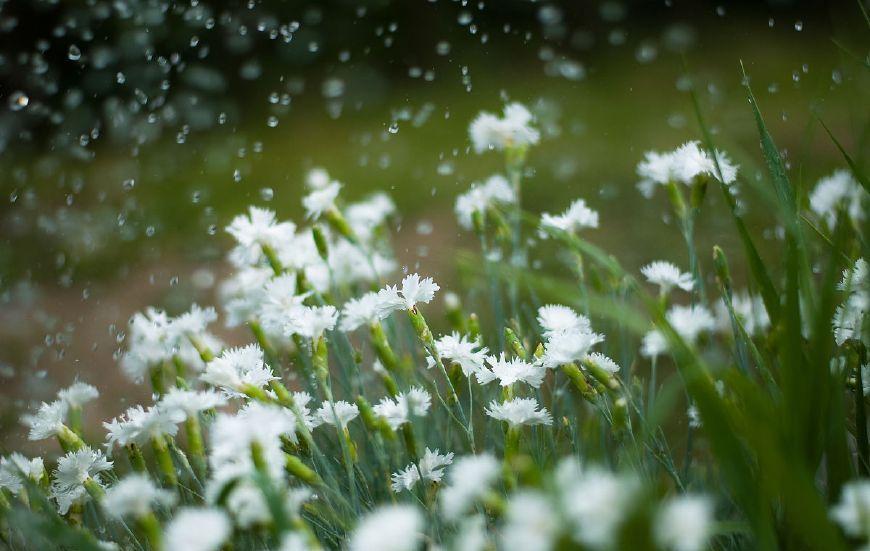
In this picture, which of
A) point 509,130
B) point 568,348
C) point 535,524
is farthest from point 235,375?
point 509,130

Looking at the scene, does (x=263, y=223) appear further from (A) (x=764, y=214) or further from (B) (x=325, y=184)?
(A) (x=764, y=214)

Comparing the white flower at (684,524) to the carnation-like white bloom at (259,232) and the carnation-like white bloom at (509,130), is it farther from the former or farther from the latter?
the carnation-like white bloom at (509,130)

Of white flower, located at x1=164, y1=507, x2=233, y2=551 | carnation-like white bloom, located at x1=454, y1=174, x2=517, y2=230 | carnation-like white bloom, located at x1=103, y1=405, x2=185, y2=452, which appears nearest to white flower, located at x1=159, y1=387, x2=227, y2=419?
carnation-like white bloom, located at x1=103, y1=405, x2=185, y2=452

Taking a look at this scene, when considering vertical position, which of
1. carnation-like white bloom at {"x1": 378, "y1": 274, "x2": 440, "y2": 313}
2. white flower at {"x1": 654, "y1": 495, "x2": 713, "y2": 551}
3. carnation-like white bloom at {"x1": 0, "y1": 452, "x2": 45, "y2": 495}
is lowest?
carnation-like white bloom at {"x1": 0, "y1": 452, "x2": 45, "y2": 495}

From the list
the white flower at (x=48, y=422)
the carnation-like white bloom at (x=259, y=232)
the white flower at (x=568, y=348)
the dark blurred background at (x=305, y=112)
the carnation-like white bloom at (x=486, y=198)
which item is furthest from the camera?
the dark blurred background at (x=305, y=112)

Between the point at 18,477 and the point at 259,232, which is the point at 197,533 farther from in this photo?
the point at 259,232

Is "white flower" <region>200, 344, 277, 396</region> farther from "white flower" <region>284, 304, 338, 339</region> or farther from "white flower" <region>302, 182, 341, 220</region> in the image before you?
"white flower" <region>302, 182, 341, 220</region>

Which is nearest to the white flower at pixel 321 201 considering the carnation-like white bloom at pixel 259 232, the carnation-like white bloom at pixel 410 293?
the carnation-like white bloom at pixel 259 232

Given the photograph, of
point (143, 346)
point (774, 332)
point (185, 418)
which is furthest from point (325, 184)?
point (774, 332)
